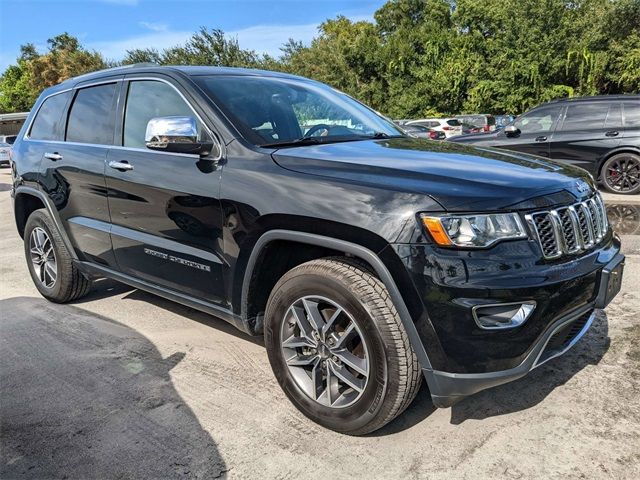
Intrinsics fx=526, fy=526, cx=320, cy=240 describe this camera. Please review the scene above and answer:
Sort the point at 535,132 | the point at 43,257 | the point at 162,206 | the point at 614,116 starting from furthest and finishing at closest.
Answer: the point at 535,132, the point at 614,116, the point at 43,257, the point at 162,206

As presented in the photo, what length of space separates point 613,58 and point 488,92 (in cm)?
683

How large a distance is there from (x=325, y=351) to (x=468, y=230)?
96cm

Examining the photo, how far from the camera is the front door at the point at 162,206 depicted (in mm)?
3010

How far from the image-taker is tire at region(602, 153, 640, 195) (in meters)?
8.91

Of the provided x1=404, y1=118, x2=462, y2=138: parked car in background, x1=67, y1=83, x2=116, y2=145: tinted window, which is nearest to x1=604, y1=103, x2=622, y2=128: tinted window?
x1=67, y1=83, x2=116, y2=145: tinted window

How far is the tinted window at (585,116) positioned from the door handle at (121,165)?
8.39 meters

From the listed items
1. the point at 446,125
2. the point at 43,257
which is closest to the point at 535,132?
the point at 43,257

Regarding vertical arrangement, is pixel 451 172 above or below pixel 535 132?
above

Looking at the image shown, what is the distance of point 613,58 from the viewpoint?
1157 inches

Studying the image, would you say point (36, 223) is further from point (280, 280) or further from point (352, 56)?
point (352, 56)

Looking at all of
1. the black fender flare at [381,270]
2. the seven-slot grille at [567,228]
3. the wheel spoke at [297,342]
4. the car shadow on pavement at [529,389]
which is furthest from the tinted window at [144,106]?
the car shadow on pavement at [529,389]

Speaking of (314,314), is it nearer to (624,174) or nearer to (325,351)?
(325,351)

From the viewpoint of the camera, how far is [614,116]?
30.0 ft

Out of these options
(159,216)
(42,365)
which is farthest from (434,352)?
(42,365)
